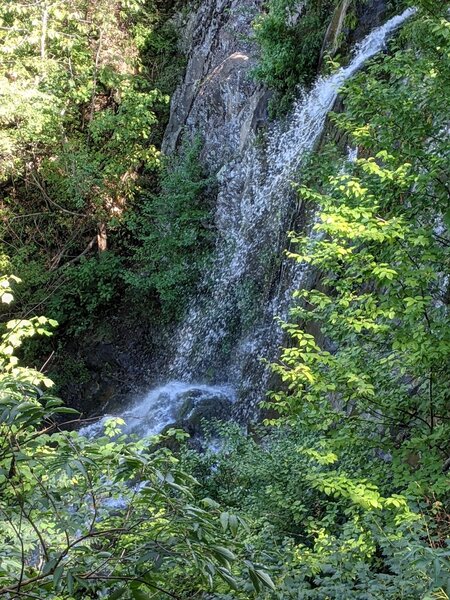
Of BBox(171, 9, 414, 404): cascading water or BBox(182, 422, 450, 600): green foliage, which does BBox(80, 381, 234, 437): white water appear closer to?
BBox(171, 9, 414, 404): cascading water

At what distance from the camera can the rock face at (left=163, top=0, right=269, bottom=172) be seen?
1054 centimetres

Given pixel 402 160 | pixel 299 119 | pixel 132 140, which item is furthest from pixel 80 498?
pixel 132 140

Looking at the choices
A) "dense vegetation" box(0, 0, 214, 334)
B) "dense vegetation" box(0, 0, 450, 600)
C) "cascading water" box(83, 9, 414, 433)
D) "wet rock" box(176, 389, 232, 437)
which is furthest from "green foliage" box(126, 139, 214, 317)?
"dense vegetation" box(0, 0, 450, 600)

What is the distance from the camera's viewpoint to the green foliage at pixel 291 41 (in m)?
8.53

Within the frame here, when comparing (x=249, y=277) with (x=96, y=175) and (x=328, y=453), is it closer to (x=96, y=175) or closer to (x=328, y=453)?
(x=96, y=175)

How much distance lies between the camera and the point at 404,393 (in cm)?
361

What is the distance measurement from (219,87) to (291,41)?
2.74 m

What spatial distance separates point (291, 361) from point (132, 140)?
29.7 feet

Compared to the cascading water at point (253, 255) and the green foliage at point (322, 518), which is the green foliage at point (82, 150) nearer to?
the cascading water at point (253, 255)

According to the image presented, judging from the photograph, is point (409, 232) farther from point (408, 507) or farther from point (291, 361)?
point (408, 507)

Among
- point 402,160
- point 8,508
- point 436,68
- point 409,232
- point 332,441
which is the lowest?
point 332,441

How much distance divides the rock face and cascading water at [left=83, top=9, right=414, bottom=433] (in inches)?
29.4

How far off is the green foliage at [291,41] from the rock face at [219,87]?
873 mm

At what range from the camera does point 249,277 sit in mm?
8898
